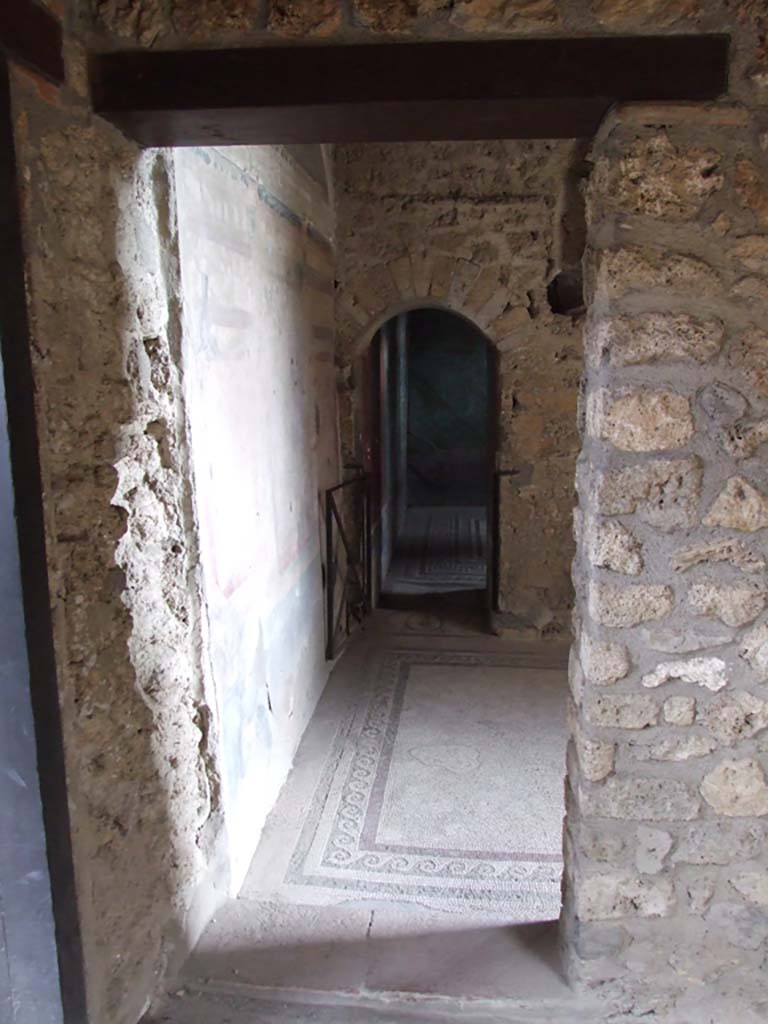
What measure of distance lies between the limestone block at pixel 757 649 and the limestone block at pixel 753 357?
1.62ft

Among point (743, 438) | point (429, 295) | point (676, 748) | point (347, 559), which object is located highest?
point (429, 295)

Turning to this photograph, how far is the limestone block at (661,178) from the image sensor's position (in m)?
1.56

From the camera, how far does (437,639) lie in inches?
194

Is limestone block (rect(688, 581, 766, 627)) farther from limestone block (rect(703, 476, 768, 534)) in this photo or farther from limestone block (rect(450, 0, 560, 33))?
limestone block (rect(450, 0, 560, 33))

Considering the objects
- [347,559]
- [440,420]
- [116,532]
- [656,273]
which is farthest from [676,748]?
[440,420]

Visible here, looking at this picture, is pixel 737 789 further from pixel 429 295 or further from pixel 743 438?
pixel 429 295

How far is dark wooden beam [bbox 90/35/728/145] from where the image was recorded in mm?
1515

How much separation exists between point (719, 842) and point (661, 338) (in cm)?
111

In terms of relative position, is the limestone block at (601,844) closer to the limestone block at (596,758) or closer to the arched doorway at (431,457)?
the limestone block at (596,758)

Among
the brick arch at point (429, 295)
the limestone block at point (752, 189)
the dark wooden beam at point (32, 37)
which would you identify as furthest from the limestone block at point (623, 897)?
the brick arch at point (429, 295)

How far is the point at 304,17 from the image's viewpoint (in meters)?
1.54

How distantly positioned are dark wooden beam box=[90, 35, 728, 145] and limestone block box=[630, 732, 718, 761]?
1.30 metres

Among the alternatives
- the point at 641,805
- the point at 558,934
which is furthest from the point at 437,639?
the point at 641,805

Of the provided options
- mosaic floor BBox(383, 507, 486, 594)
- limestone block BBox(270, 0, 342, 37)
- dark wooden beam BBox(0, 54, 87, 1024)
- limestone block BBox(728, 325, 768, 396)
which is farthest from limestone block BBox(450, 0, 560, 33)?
mosaic floor BBox(383, 507, 486, 594)
